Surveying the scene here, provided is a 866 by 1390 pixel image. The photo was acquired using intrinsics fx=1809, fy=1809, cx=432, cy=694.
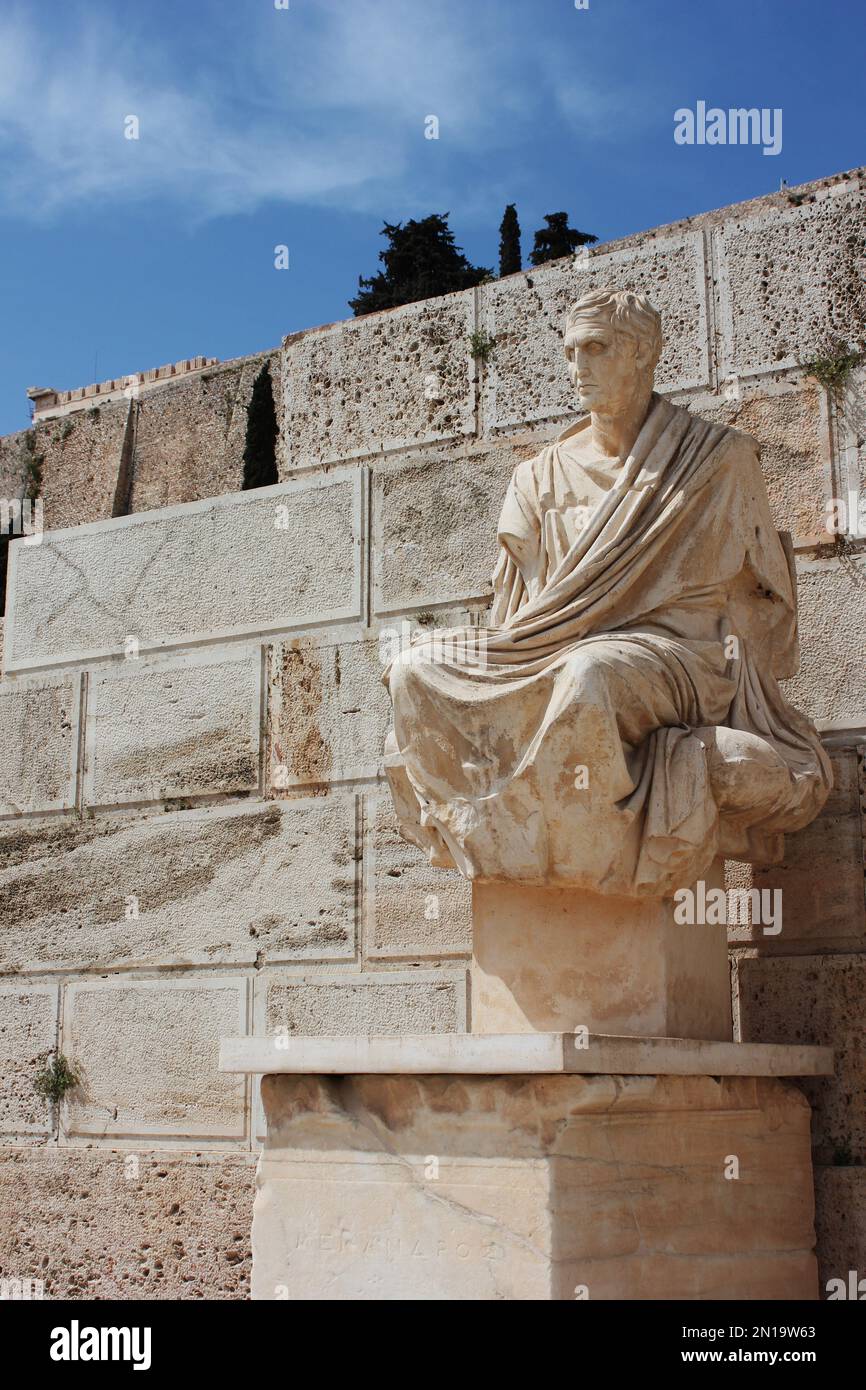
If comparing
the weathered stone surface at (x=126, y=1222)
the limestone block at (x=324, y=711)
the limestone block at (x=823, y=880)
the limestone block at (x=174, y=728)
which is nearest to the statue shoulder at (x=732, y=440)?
the limestone block at (x=823, y=880)

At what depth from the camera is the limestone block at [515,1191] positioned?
4.75 m

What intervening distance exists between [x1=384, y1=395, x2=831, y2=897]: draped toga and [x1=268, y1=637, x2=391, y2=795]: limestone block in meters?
1.25

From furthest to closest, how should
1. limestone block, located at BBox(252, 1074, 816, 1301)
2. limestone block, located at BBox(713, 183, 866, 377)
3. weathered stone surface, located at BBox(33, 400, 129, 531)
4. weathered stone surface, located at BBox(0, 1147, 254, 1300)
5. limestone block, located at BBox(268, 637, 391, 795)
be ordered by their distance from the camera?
weathered stone surface, located at BBox(33, 400, 129, 531) → limestone block, located at BBox(268, 637, 391, 795) → weathered stone surface, located at BBox(0, 1147, 254, 1300) → limestone block, located at BBox(713, 183, 866, 377) → limestone block, located at BBox(252, 1074, 816, 1301)

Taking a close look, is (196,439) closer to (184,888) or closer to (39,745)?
(39,745)

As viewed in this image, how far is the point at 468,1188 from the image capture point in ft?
16.0

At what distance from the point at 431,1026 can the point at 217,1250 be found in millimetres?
1195

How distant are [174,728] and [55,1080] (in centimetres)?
151

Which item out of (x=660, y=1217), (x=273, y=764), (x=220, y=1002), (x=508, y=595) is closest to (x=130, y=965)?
(x=220, y=1002)

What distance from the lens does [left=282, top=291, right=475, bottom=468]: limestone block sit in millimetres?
7367

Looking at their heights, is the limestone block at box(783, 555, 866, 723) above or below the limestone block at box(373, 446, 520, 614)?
below

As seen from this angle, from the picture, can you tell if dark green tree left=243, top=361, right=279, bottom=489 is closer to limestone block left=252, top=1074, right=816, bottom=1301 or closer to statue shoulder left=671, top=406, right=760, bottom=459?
statue shoulder left=671, top=406, right=760, bottom=459

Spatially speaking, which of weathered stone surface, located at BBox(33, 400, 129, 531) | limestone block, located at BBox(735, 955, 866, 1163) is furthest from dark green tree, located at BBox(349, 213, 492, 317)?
limestone block, located at BBox(735, 955, 866, 1163)

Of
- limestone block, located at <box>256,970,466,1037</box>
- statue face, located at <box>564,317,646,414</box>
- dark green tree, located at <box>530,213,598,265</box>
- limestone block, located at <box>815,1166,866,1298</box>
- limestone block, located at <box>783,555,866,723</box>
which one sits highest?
dark green tree, located at <box>530,213,598,265</box>

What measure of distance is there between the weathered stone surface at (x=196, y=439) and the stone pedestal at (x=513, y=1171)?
3.40 m
